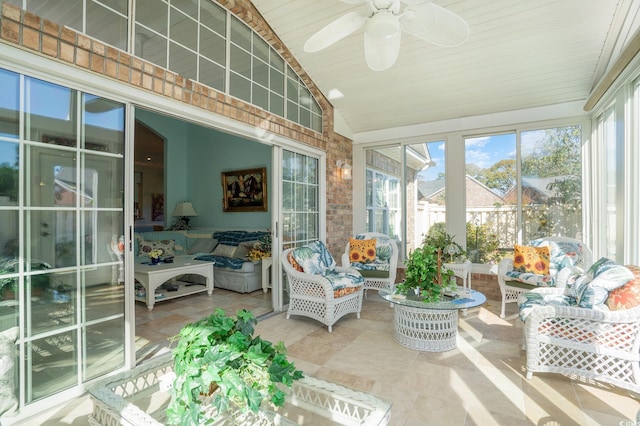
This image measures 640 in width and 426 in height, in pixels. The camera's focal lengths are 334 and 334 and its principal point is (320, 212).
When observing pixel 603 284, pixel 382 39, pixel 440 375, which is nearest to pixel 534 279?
pixel 603 284

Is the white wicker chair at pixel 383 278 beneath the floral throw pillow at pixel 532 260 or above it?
beneath

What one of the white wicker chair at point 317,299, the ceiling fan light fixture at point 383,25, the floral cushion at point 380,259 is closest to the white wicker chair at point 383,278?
the floral cushion at point 380,259

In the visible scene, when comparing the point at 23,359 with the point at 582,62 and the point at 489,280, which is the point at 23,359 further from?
the point at 582,62

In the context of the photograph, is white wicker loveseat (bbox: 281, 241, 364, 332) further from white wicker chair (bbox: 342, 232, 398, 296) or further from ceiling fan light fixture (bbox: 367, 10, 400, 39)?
ceiling fan light fixture (bbox: 367, 10, 400, 39)

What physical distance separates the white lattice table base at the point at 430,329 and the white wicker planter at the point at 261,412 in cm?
155

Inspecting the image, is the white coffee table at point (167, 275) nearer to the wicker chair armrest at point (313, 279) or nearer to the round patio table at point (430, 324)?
the wicker chair armrest at point (313, 279)

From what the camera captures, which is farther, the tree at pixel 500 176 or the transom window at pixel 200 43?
the tree at pixel 500 176

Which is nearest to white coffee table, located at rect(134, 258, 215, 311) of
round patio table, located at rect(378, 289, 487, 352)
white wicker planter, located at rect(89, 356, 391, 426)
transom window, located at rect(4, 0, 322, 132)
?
transom window, located at rect(4, 0, 322, 132)

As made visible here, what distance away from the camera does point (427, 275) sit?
299cm

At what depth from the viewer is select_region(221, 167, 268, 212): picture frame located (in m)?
6.36

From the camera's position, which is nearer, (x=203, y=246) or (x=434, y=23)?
(x=434, y=23)

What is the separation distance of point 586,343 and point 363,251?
2.73 m

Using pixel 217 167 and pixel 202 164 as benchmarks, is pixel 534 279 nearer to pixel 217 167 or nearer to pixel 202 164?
pixel 217 167

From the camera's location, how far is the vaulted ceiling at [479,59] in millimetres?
3109
